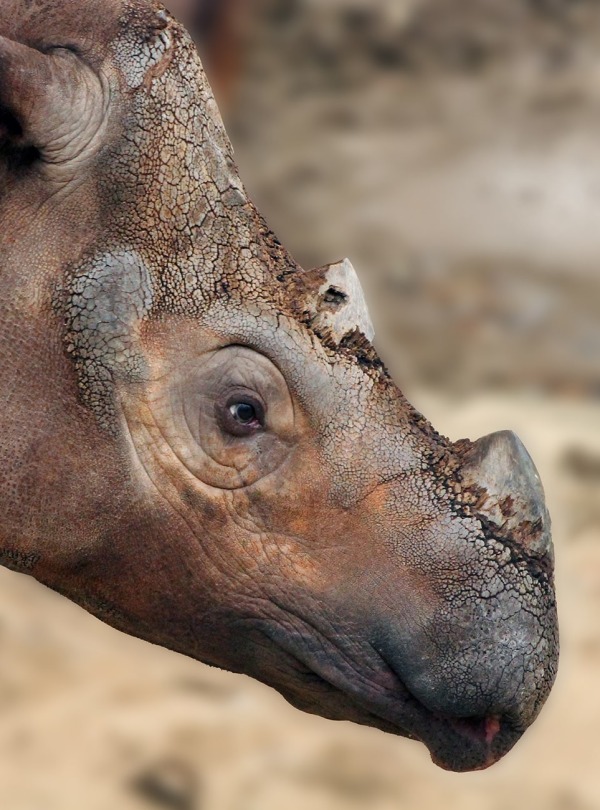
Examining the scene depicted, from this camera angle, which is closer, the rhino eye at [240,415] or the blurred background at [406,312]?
the rhino eye at [240,415]

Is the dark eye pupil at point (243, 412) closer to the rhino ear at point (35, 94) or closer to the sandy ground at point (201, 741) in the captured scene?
the rhino ear at point (35, 94)

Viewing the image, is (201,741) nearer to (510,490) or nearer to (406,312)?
(510,490)

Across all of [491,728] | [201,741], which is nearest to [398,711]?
[491,728]

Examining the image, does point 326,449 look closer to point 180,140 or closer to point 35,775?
point 180,140

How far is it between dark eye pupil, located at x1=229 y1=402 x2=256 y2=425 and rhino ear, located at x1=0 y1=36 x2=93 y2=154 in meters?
0.78

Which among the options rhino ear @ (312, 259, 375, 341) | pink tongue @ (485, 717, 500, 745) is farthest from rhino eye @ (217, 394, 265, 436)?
pink tongue @ (485, 717, 500, 745)

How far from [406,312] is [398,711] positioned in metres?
8.35

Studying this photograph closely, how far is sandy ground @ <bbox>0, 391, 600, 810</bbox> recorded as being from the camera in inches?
282

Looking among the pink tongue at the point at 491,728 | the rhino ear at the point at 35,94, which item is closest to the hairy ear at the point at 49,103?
the rhino ear at the point at 35,94

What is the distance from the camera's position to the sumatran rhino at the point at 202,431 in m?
3.62

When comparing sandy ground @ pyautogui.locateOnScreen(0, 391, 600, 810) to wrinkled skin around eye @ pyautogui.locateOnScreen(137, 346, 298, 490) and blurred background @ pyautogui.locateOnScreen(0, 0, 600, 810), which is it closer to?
blurred background @ pyautogui.locateOnScreen(0, 0, 600, 810)

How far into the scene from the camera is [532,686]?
3574 mm

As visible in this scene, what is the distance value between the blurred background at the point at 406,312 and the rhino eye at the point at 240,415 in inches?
150

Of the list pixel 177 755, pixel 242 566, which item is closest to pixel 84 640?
pixel 177 755
